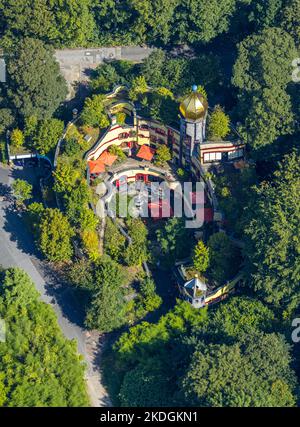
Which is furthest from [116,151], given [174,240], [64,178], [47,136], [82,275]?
[82,275]

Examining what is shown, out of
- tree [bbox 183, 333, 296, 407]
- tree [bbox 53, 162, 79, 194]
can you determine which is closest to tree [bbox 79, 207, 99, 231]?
tree [bbox 53, 162, 79, 194]

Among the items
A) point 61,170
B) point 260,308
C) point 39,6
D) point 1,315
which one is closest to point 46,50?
point 39,6

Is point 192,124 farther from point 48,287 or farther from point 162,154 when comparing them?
point 48,287

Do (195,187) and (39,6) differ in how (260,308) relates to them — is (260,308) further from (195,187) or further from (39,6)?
(39,6)

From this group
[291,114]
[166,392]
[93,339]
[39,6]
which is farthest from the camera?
[39,6]

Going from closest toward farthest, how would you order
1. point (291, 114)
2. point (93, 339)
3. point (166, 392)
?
1. point (166, 392)
2. point (93, 339)
3. point (291, 114)

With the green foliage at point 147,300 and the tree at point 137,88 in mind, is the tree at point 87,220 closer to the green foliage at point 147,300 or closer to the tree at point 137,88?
the green foliage at point 147,300

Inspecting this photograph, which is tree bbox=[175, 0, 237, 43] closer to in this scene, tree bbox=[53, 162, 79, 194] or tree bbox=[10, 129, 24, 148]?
tree bbox=[10, 129, 24, 148]
